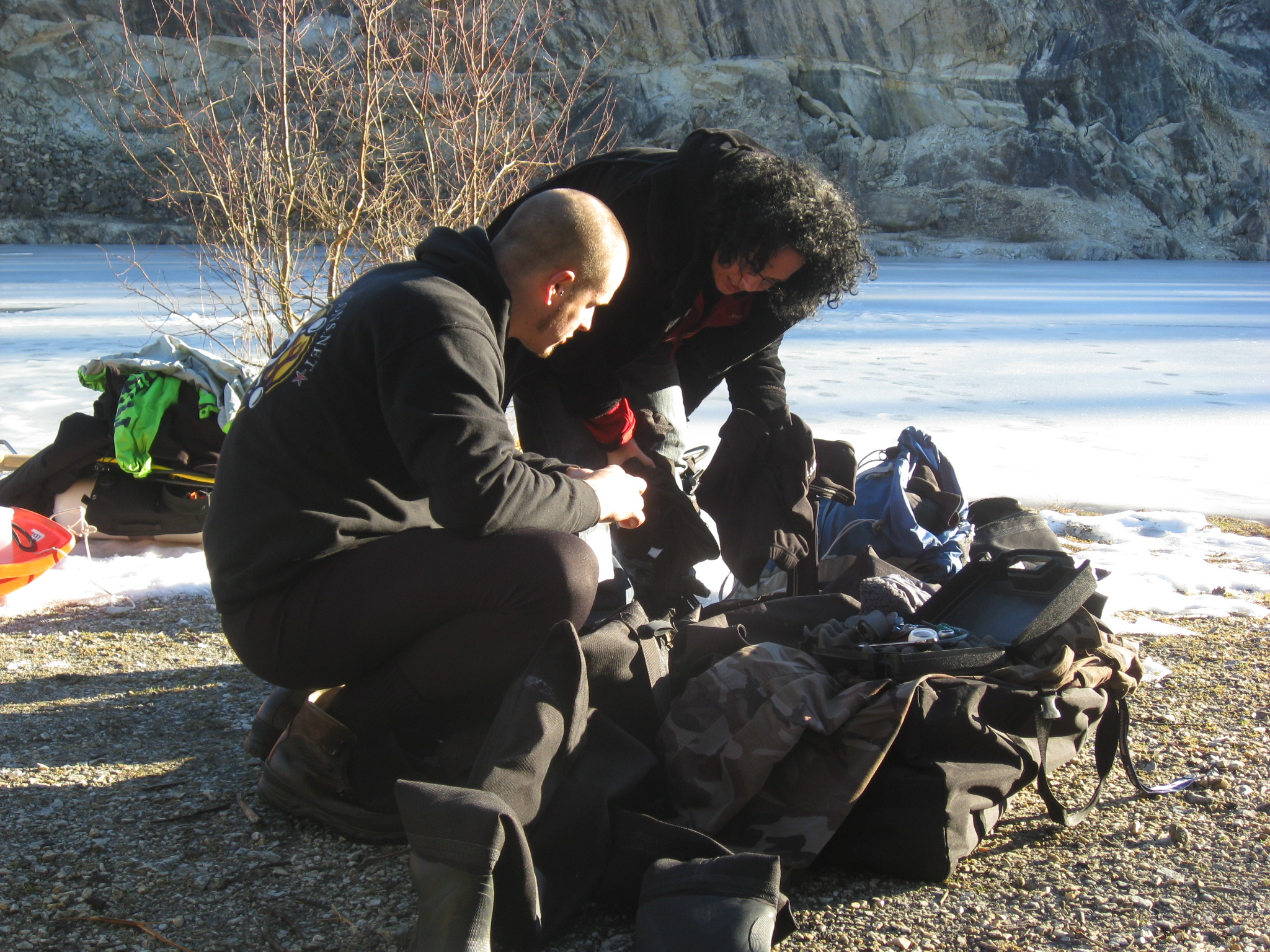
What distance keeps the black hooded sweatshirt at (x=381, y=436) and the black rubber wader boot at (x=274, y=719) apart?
0.74ft

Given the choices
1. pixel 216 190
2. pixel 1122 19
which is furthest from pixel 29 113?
pixel 1122 19

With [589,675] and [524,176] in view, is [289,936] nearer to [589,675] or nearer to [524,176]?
[589,675]

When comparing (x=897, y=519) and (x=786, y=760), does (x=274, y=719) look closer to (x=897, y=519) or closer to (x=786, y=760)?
(x=786, y=760)

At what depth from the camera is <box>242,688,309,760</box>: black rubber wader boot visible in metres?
1.89

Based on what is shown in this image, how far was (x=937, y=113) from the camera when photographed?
3919 cm

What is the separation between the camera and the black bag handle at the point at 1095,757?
1.68 m

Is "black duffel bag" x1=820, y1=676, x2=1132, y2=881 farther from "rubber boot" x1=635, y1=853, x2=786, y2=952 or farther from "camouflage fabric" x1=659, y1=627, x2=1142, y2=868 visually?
"rubber boot" x1=635, y1=853, x2=786, y2=952

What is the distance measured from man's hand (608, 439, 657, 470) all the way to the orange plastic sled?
1.64 metres

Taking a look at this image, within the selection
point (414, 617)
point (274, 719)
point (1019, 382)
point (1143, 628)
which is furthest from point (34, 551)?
point (1019, 382)

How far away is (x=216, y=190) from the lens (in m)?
4.93

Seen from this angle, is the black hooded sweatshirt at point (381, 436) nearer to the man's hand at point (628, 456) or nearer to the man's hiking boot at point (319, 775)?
the man's hiking boot at point (319, 775)

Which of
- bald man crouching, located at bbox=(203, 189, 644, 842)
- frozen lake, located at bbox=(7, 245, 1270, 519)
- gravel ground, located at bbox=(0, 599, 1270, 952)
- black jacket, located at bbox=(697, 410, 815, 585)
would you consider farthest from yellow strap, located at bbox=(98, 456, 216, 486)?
bald man crouching, located at bbox=(203, 189, 644, 842)

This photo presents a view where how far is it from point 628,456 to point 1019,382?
5.36 m

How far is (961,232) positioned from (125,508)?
34.1 m
